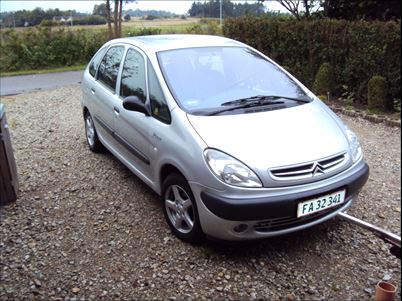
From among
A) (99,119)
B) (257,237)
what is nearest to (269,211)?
(257,237)

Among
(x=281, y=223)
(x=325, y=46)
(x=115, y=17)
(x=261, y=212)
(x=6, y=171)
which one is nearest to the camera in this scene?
(x=261, y=212)

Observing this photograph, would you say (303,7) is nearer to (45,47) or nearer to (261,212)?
(261,212)

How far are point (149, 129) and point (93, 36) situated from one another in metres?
13.9

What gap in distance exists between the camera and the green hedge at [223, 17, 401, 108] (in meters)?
6.20

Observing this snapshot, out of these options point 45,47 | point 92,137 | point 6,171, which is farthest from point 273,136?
point 45,47

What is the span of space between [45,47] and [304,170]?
1492 cm

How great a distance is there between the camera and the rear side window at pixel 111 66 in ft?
14.2

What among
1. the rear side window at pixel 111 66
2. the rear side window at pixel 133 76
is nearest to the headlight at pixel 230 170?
the rear side window at pixel 133 76

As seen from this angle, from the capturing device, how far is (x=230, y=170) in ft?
8.81

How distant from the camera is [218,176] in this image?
8.82 ft

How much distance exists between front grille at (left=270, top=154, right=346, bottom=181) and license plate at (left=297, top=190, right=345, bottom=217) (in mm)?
170

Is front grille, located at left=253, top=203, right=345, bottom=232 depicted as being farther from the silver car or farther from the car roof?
the car roof

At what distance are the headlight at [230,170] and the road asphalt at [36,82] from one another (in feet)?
30.8

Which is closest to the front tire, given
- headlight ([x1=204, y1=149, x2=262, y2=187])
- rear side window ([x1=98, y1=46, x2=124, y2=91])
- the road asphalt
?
headlight ([x1=204, y1=149, x2=262, y2=187])
